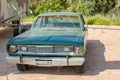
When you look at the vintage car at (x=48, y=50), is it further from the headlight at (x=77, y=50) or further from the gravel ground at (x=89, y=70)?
the gravel ground at (x=89, y=70)

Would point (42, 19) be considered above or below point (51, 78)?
above

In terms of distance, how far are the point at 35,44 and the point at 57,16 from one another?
2.13m

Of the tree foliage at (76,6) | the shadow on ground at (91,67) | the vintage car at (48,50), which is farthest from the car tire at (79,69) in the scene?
the tree foliage at (76,6)

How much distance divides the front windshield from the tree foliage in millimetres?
16978

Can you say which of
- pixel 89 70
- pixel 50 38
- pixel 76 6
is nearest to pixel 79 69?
pixel 89 70

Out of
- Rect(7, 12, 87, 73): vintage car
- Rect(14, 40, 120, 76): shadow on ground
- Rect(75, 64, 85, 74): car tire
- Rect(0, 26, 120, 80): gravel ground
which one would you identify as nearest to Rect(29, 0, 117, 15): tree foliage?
Rect(0, 26, 120, 80): gravel ground

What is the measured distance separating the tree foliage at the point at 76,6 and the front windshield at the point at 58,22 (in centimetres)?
1698

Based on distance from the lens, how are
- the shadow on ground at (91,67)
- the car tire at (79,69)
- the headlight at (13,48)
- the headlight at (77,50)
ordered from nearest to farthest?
1. the headlight at (77,50)
2. the headlight at (13,48)
3. the car tire at (79,69)
4. the shadow on ground at (91,67)

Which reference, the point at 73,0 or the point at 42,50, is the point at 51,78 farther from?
the point at 73,0

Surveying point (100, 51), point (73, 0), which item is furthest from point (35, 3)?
point (100, 51)

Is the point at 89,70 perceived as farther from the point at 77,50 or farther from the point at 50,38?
the point at 50,38

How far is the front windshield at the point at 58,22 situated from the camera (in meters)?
9.81

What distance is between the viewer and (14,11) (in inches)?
638

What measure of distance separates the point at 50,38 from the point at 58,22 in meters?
1.60
